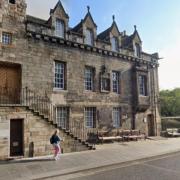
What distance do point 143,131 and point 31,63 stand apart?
43.4ft

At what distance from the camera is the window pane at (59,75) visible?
18.0 meters

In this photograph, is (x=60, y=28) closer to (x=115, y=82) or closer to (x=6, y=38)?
(x=6, y=38)

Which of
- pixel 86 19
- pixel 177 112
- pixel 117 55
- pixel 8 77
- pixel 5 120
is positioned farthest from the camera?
pixel 177 112

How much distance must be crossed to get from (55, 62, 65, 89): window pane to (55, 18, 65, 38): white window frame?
7.59 ft

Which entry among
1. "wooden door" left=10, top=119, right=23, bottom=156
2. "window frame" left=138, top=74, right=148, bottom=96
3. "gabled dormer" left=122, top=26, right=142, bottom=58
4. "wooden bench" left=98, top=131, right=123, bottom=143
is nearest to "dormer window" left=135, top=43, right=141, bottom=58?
"gabled dormer" left=122, top=26, right=142, bottom=58

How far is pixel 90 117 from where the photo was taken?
19797 millimetres

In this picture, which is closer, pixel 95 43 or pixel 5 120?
pixel 5 120

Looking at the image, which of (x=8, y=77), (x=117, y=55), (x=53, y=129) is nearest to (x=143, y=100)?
(x=117, y=55)

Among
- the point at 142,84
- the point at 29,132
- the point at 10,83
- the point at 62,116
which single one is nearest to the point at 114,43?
the point at 142,84

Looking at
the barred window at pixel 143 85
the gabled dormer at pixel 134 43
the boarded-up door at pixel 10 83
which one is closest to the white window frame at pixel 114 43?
the gabled dormer at pixel 134 43

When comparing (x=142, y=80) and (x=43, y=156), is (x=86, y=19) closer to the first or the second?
(x=142, y=80)

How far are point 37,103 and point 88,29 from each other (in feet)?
27.5

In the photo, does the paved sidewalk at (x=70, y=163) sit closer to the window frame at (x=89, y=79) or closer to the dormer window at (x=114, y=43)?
the window frame at (x=89, y=79)

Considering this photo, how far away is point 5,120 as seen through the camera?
1295 centimetres
